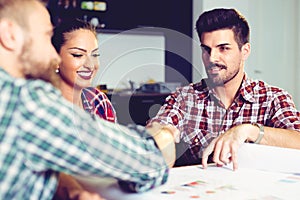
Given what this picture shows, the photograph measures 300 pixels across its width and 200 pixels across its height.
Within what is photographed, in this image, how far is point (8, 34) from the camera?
532 mm

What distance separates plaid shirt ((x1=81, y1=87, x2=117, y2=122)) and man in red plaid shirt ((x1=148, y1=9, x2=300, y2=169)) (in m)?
0.16

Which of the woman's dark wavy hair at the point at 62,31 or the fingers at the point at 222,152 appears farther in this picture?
the woman's dark wavy hair at the point at 62,31

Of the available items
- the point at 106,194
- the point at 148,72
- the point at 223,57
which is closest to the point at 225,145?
the point at 106,194

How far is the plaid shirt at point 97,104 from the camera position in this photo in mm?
1109

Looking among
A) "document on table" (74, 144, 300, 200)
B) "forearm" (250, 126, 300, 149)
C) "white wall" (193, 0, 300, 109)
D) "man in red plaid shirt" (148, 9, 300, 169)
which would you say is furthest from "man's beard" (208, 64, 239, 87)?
"white wall" (193, 0, 300, 109)

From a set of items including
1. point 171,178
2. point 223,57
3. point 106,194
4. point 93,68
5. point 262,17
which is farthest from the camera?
point 262,17

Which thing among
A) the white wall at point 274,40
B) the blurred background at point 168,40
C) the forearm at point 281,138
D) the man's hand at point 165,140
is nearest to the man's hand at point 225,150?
the forearm at point 281,138

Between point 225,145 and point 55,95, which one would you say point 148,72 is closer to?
point 225,145

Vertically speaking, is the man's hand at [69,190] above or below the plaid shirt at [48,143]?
below

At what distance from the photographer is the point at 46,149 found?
503 mm

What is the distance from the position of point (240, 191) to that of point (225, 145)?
7.3 inches

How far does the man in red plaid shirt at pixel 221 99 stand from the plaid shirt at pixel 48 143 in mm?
681

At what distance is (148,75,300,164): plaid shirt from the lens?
4.16 ft

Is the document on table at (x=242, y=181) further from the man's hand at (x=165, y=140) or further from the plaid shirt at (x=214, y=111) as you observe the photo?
the plaid shirt at (x=214, y=111)
